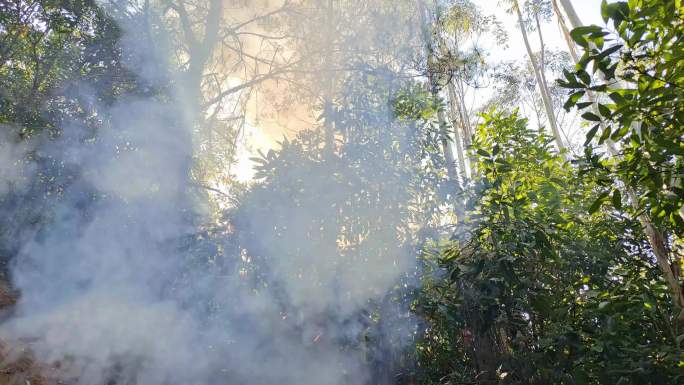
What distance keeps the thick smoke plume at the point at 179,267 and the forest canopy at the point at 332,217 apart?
22 mm

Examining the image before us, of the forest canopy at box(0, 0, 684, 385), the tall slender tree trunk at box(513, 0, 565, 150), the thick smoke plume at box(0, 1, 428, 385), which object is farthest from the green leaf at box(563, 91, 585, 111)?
the tall slender tree trunk at box(513, 0, 565, 150)

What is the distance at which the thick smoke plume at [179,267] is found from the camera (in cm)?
377

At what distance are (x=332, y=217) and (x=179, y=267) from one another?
1.76 m

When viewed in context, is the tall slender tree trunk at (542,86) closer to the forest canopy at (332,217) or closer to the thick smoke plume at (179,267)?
the forest canopy at (332,217)

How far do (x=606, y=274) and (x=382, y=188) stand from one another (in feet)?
5.90

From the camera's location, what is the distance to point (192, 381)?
4.18 metres

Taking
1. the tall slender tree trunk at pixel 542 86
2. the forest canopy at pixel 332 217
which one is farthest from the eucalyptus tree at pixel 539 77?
the forest canopy at pixel 332 217

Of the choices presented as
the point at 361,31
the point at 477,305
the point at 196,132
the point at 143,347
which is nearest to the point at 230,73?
the point at 196,132

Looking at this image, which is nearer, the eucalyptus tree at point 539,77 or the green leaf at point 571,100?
the green leaf at point 571,100

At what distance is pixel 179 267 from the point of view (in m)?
4.40

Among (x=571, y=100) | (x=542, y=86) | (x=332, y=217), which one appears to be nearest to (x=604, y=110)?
(x=571, y=100)

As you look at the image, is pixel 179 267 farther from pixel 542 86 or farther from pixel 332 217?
pixel 542 86

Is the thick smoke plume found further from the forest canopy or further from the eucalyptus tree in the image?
the eucalyptus tree

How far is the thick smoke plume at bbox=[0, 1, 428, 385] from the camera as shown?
12.4ft
